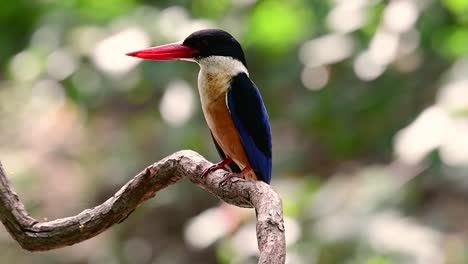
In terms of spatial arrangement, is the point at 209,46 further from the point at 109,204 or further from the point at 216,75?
the point at 109,204

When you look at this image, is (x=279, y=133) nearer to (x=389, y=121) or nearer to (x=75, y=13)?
(x=389, y=121)

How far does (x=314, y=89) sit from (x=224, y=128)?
50.6 inches

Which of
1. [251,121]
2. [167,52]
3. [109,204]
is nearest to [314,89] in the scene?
[251,121]

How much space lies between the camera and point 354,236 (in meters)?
2.79

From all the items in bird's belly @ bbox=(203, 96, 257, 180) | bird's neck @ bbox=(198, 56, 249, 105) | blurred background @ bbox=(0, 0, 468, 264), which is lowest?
bird's belly @ bbox=(203, 96, 257, 180)

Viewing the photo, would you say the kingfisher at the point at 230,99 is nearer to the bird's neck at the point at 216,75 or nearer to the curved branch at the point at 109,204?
the bird's neck at the point at 216,75

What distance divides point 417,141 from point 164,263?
91.8 inches

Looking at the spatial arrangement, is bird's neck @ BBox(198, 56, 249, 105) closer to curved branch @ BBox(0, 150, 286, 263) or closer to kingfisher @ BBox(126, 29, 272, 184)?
kingfisher @ BBox(126, 29, 272, 184)

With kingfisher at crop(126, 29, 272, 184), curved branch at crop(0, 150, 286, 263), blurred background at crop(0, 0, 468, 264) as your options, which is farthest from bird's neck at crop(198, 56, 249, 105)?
blurred background at crop(0, 0, 468, 264)

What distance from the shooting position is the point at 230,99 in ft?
7.60

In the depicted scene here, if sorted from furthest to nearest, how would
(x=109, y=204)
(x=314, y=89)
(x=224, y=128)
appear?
(x=314, y=89) → (x=224, y=128) → (x=109, y=204)

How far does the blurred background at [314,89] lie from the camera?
9.21ft

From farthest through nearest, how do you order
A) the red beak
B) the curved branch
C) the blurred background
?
the blurred background < the red beak < the curved branch

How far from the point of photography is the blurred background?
9.21ft
